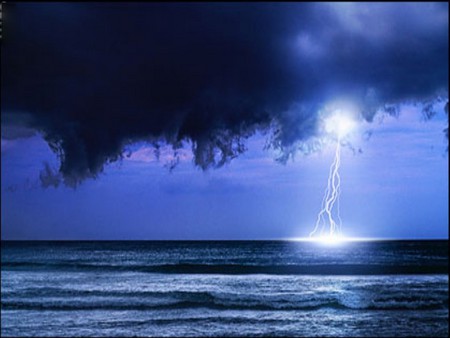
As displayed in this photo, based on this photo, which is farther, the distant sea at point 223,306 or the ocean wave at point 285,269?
the ocean wave at point 285,269

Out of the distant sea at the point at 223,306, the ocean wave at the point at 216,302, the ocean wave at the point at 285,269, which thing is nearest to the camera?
the distant sea at the point at 223,306

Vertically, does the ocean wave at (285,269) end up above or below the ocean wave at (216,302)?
below

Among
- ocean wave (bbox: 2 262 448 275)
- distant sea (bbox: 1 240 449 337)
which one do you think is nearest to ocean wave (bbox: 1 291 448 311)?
distant sea (bbox: 1 240 449 337)

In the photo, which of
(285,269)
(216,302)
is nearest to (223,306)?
(216,302)

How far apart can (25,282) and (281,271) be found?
19855mm

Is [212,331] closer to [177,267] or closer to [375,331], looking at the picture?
[375,331]

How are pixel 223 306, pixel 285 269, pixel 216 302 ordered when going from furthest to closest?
pixel 285 269, pixel 216 302, pixel 223 306

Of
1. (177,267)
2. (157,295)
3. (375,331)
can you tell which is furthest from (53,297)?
(177,267)

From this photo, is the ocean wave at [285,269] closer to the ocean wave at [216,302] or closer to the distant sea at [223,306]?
the distant sea at [223,306]

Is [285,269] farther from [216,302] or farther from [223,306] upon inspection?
[223,306]

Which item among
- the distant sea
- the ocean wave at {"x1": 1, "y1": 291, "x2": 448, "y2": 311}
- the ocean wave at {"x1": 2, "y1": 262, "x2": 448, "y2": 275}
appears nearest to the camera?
the distant sea

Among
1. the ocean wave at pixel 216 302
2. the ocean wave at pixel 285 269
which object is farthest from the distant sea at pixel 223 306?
the ocean wave at pixel 285 269

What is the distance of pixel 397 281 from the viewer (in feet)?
112

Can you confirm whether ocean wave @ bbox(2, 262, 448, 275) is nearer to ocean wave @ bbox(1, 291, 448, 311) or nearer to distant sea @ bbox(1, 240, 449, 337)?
distant sea @ bbox(1, 240, 449, 337)
